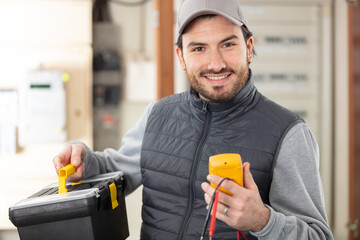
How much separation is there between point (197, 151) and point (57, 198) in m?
0.45

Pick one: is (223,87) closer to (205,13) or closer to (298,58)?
(205,13)

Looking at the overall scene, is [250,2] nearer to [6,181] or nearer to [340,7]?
[340,7]

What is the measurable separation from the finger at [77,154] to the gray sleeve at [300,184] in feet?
2.04

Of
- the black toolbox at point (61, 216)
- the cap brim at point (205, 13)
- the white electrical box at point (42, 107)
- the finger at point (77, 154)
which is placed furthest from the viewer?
the white electrical box at point (42, 107)

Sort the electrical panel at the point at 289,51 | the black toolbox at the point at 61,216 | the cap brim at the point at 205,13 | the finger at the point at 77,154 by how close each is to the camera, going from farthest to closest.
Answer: the electrical panel at the point at 289,51 → the finger at the point at 77,154 → the cap brim at the point at 205,13 → the black toolbox at the point at 61,216

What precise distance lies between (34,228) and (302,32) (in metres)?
2.51

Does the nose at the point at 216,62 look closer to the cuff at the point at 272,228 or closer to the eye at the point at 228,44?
the eye at the point at 228,44

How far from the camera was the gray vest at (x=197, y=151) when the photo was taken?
3.74 ft

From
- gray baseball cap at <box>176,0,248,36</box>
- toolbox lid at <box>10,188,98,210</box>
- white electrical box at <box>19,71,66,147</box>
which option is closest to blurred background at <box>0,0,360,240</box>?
white electrical box at <box>19,71,66,147</box>

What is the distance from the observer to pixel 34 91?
2.47 meters

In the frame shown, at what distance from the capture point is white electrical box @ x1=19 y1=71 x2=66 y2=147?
247cm

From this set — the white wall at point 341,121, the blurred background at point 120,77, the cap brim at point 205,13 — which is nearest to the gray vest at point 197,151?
the cap brim at point 205,13

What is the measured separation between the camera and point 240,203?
0.85 m

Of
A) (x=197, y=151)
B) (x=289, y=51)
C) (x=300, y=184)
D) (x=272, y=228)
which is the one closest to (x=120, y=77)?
(x=289, y=51)
